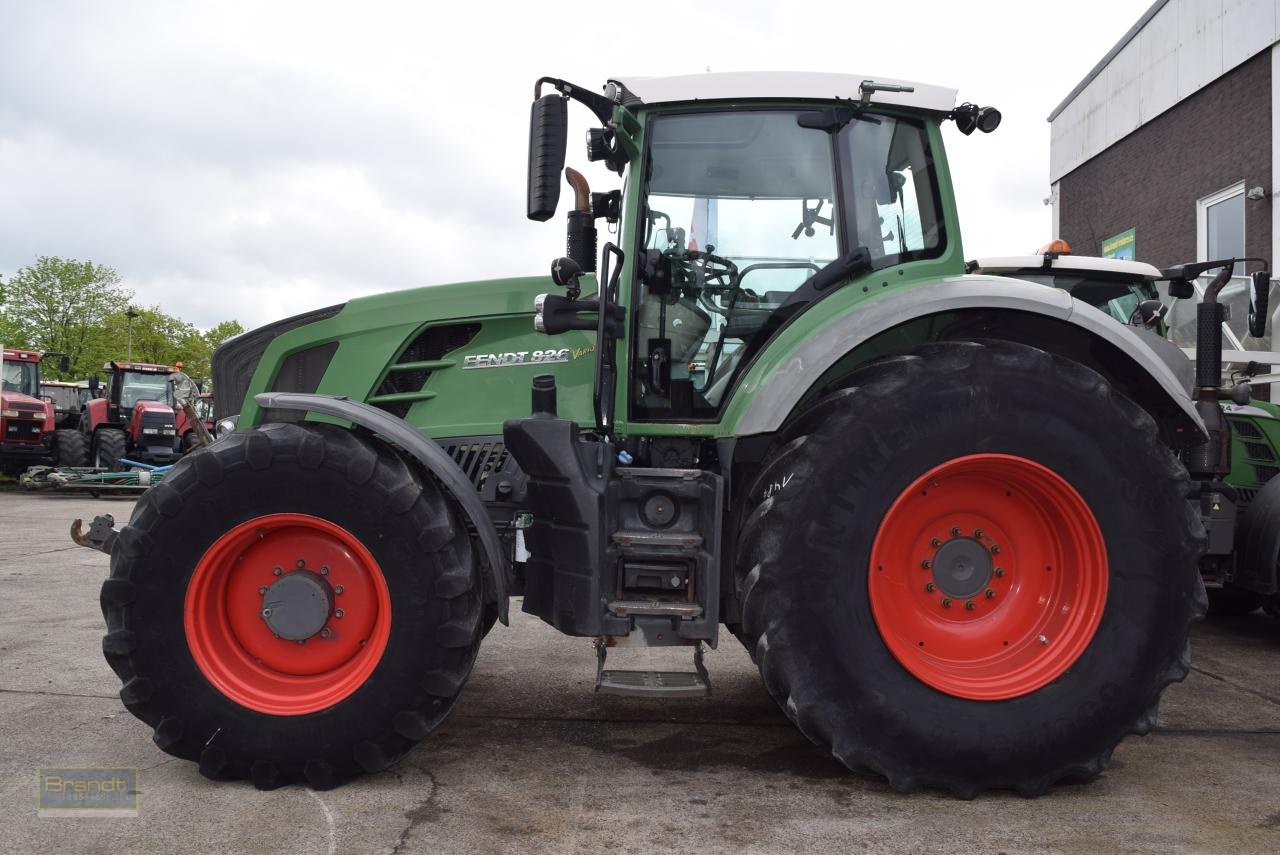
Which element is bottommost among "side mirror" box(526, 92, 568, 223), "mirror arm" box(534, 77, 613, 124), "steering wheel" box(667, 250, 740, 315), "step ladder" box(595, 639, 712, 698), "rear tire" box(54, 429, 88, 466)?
"step ladder" box(595, 639, 712, 698)

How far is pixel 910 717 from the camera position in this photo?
3146 mm

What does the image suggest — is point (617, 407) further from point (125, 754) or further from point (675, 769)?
point (125, 754)

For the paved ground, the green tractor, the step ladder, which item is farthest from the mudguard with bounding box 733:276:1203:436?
the paved ground

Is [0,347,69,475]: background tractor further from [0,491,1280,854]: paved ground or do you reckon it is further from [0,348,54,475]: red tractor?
[0,491,1280,854]: paved ground

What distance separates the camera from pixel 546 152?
124 inches

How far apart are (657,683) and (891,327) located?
1.51 meters

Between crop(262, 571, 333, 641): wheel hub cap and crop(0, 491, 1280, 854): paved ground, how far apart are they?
0.52 meters

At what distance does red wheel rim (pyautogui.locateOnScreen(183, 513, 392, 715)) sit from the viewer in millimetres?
3279

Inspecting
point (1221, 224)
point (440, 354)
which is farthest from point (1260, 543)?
point (1221, 224)

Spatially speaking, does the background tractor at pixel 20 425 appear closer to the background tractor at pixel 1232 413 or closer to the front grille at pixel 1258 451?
the background tractor at pixel 1232 413

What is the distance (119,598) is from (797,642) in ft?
7.40

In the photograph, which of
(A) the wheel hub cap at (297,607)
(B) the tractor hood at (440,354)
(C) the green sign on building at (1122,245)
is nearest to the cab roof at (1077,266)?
(B) the tractor hood at (440,354)

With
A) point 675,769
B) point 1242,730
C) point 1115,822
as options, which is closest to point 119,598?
point 675,769

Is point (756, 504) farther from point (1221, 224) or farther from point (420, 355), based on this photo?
point (1221, 224)
